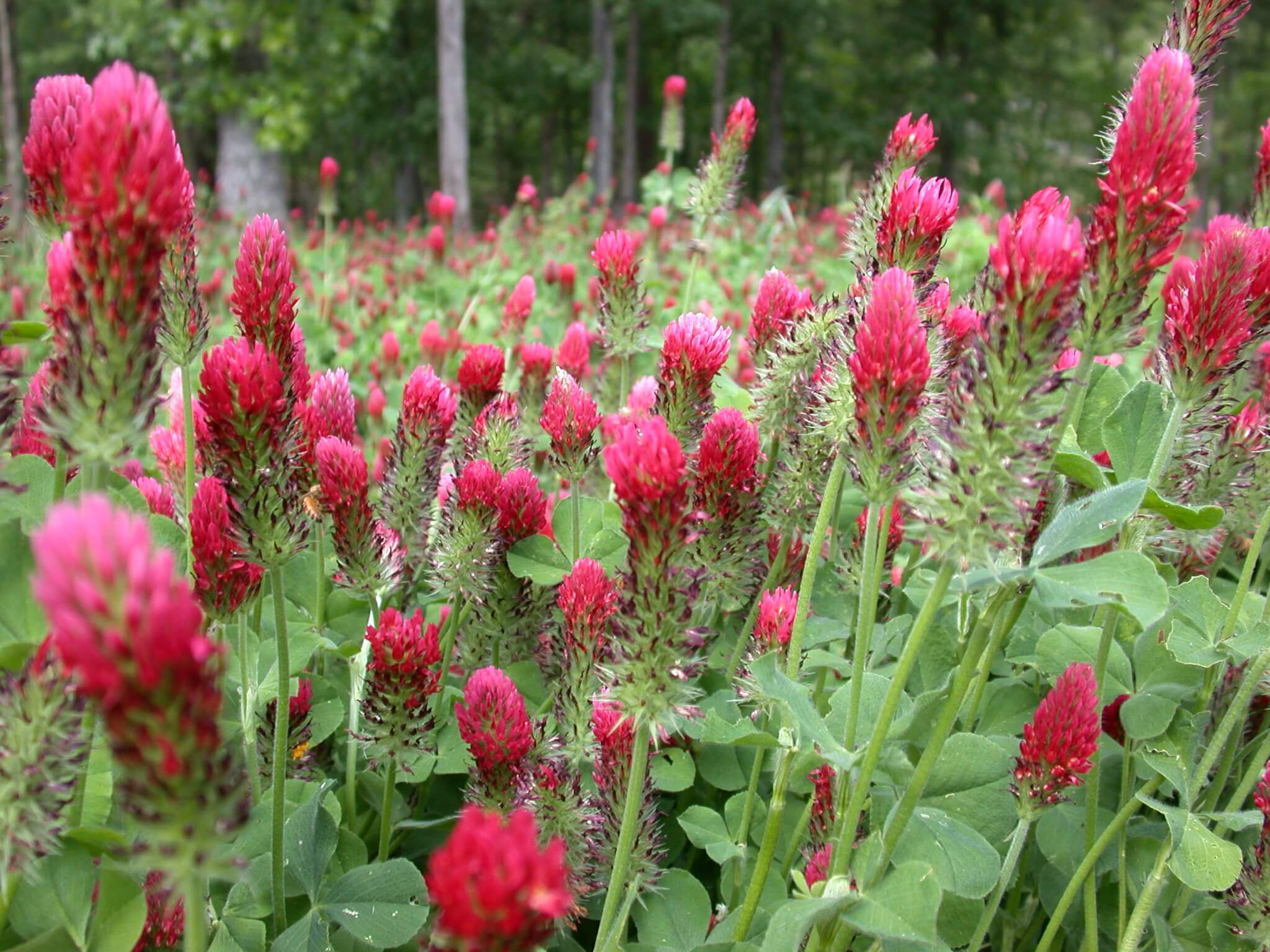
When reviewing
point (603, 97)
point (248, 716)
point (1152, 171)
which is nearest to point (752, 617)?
point (248, 716)

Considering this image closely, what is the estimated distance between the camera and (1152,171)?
1128mm

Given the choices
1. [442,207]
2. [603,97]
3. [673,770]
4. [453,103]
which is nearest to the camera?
[673,770]

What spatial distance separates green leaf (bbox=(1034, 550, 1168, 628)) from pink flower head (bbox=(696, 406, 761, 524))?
0.49 meters

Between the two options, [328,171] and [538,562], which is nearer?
[538,562]

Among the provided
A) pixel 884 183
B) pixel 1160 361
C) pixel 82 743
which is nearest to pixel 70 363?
pixel 82 743

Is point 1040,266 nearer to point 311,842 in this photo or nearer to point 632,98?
point 311,842

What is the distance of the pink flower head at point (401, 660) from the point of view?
1.50 meters

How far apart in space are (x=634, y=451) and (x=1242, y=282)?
37.3 inches

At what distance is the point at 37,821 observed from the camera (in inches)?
38.9

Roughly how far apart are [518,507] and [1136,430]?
41.1 inches

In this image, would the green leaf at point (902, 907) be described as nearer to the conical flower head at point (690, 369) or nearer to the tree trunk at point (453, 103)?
the conical flower head at point (690, 369)

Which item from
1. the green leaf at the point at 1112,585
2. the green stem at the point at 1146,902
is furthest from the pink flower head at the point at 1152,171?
the green stem at the point at 1146,902

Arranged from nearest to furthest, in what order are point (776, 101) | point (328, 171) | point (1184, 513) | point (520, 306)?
1. point (1184, 513)
2. point (520, 306)
3. point (328, 171)
4. point (776, 101)

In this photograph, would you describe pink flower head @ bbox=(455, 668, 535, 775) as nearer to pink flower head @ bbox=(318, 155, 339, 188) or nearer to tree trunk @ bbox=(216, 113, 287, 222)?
pink flower head @ bbox=(318, 155, 339, 188)
